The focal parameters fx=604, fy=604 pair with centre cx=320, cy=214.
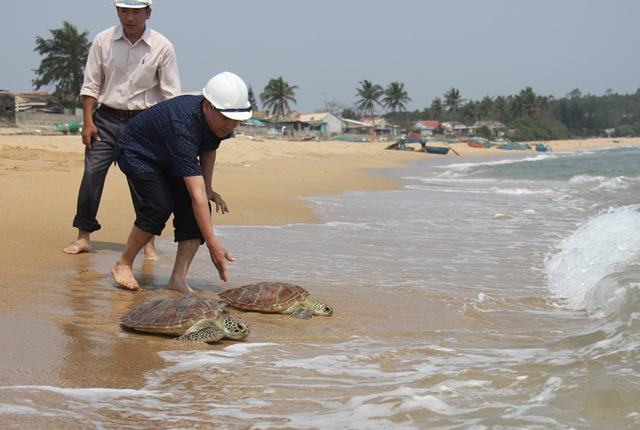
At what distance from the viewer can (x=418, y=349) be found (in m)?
3.26

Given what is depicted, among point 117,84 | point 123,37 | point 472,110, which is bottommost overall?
point 117,84

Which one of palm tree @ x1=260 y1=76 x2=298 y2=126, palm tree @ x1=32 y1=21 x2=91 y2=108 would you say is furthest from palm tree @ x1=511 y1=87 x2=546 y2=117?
palm tree @ x1=32 y1=21 x2=91 y2=108

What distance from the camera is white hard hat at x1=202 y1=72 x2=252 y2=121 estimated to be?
3.37 metres

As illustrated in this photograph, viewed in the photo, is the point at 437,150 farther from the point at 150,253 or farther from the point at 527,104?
the point at 527,104

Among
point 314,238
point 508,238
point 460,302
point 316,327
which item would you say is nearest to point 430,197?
point 508,238

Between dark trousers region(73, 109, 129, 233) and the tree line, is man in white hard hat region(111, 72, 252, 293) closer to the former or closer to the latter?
dark trousers region(73, 109, 129, 233)

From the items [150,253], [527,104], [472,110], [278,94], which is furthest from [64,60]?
[527,104]

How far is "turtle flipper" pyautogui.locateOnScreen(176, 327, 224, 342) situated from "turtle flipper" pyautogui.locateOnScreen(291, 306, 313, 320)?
746 mm

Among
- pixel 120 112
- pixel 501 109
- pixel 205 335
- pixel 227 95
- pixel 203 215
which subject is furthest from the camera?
pixel 501 109

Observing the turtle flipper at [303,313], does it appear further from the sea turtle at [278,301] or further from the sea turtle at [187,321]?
the sea turtle at [187,321]

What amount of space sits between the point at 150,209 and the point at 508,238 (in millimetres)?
5168

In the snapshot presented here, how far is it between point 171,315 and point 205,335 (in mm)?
228

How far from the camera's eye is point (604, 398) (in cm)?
248

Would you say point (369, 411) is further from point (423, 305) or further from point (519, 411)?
point (423, 305)
